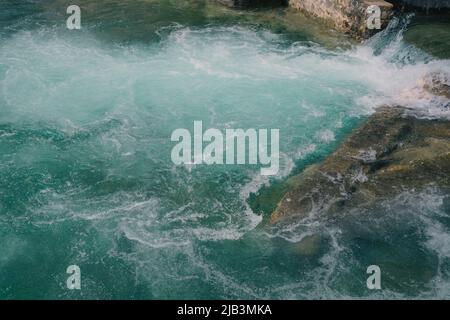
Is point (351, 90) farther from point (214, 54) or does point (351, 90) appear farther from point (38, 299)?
point (38, 299)

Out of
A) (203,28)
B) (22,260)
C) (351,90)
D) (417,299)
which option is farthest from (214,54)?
(417,299)

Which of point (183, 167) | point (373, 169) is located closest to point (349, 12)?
point (373, 169)

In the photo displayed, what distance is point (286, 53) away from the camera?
18531 millimetres

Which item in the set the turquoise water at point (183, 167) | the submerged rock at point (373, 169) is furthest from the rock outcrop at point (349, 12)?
the submerged rock at point (373, 169)

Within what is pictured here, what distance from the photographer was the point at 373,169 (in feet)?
38.0

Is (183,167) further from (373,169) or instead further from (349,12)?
(349,12)

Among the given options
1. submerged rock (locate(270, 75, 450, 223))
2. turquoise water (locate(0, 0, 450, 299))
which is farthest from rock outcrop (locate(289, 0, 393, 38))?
submerged rock (locate(270, 75, 450, 223))

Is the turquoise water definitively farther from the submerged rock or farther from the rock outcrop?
the rock outcrop

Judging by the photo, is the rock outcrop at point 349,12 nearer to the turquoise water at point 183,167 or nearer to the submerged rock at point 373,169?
the turquoise water at point 183,167

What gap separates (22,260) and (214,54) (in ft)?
37.6

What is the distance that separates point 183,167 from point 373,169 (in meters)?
5.04

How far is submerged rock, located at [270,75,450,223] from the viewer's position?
425 inches
